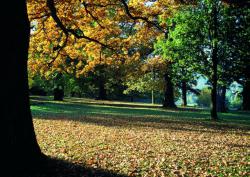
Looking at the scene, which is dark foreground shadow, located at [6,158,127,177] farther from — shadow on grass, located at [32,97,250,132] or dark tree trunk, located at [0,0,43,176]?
shadow on grass, located at [32,97,250,132]

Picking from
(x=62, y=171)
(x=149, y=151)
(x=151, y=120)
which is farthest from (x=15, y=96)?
(x=151, y=120)

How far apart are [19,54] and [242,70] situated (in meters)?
22.4

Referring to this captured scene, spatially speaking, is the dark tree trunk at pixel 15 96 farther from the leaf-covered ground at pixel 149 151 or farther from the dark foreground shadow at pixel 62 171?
the leaf-covered ground at pixel 149 151

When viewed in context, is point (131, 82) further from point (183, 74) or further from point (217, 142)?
point (217, 142)

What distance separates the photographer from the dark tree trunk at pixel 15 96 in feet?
29.0

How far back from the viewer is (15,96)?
9.03 m

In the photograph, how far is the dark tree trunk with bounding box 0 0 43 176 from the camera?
29.0 ft

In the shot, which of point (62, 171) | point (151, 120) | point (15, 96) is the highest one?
point (15, 96)

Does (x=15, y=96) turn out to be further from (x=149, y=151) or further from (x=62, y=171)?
(x=149, y=151)

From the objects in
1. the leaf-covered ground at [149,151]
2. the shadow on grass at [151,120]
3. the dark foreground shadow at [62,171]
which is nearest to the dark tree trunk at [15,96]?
the dark foreground shadow at [62,171]

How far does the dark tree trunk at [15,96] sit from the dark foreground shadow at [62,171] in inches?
8.6

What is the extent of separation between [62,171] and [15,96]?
8.08ft

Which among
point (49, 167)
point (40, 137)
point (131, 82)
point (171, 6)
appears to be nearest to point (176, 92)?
point (131, 82)

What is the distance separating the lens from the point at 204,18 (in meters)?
27.6
